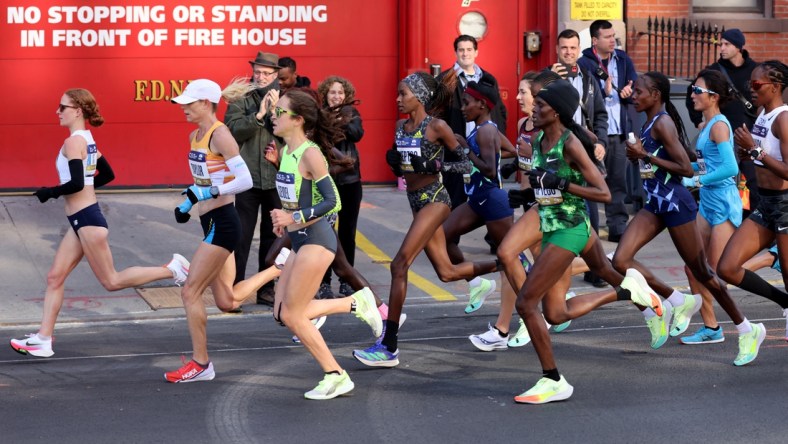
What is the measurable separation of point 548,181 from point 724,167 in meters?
2.01

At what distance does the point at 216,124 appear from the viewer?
907 centimetres

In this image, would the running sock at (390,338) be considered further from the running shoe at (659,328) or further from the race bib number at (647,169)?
the race bib number at (647,169)

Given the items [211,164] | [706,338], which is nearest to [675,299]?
[706,338]

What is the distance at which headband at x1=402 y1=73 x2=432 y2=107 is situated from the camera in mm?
9633

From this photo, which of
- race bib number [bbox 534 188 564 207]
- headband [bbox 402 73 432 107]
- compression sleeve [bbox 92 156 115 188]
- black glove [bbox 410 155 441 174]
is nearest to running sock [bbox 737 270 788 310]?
race bib number [bbox 534 188 564 207]

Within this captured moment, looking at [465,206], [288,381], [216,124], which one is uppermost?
[216,124]

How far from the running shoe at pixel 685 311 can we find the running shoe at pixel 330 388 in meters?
2.75

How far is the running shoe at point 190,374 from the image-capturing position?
8.73m

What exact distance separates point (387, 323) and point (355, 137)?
109 inches

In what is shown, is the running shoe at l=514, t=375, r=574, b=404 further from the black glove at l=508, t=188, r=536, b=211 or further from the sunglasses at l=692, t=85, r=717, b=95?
the sunglasses at l=692, t=85, r=717, b=95

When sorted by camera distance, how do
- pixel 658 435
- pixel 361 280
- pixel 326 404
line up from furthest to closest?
pixel 361 280 → pixel 326 404 → pixel 658 435

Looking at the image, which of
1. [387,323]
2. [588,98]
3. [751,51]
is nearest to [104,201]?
[588,98]

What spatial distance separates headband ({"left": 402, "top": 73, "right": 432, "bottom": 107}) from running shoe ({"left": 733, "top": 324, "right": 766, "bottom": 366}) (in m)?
2.78

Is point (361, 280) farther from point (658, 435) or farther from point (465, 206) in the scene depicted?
point (658, 435)
